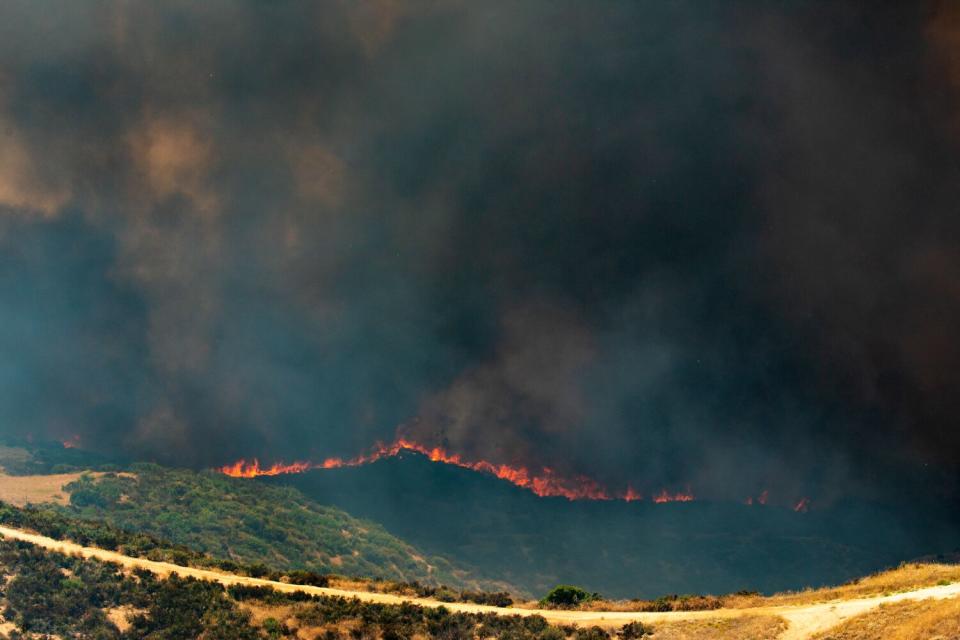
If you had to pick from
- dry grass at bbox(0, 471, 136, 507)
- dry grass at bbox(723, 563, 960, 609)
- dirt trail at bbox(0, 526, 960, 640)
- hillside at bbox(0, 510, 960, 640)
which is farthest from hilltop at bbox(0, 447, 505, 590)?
dry grass at bbox(723, 563, 960, 609)

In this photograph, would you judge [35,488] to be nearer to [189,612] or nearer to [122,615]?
[122,615]

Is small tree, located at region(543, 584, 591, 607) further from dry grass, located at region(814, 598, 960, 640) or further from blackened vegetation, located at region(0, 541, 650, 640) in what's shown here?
dry grass, located at region(814, 598, 960, 640)

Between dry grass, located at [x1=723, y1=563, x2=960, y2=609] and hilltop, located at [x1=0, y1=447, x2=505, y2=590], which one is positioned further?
hilltop, located at [x1=0, y1=447, x2=505, y2=590]

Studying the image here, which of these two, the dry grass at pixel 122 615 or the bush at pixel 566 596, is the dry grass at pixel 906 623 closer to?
the bush at pixel 566 596

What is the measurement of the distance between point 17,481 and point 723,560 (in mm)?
151035

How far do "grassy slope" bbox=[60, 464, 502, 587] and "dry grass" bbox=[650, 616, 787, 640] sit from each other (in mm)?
89140

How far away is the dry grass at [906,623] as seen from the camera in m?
39.6

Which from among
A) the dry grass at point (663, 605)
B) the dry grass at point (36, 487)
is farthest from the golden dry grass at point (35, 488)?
the dry grass at point (663, 605)

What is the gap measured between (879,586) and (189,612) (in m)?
55.2

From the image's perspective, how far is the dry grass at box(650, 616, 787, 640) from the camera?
51719mm

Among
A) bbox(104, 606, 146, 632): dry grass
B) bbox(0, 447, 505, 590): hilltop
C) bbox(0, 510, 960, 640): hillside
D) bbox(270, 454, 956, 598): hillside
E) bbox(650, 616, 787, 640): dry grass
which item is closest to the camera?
bbox(650, 616, 787, 640): dry grass

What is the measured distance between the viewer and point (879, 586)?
5831 centimetres

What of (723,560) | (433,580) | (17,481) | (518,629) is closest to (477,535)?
(433,580)

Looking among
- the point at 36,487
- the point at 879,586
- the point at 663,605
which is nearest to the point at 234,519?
the point at 36,487
